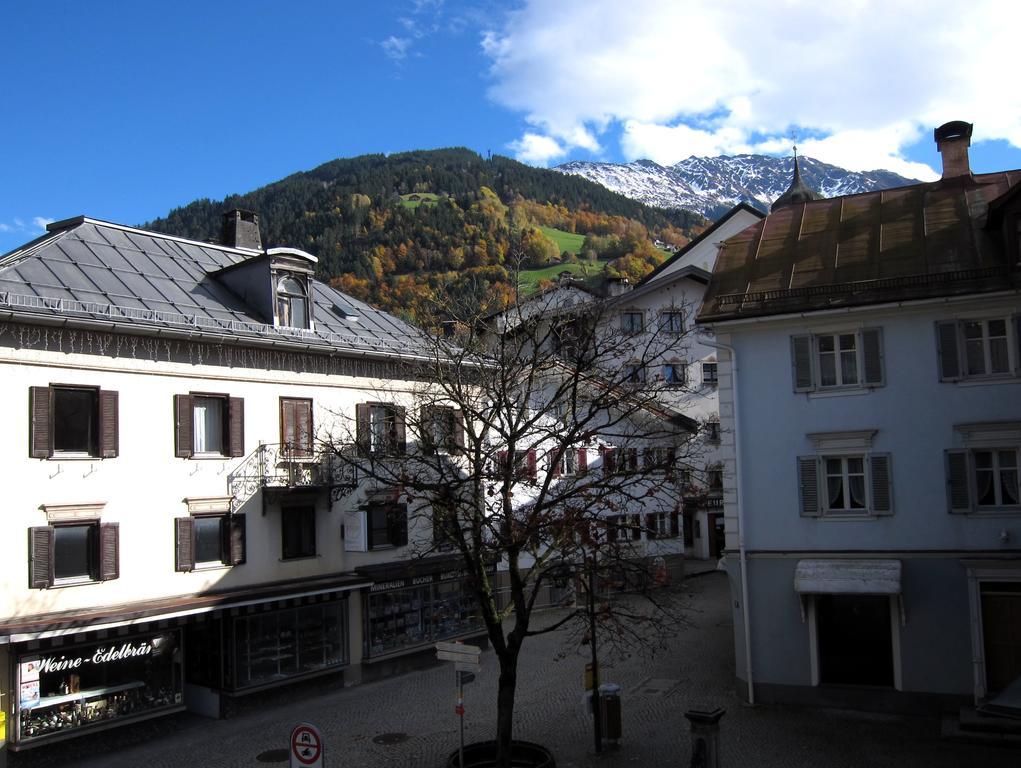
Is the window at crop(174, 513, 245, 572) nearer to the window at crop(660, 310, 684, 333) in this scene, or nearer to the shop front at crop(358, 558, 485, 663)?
the shop front at crop(358, 558, 485, 663)

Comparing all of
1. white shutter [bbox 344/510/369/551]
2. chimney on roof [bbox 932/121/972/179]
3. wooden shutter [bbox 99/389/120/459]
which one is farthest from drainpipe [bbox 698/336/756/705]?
wooden shutter [bbox 99/389/120/459]

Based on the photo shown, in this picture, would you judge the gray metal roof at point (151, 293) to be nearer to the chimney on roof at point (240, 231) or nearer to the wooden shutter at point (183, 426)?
the chimney on roof at point (240, 231)

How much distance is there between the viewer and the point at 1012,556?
19094 mm

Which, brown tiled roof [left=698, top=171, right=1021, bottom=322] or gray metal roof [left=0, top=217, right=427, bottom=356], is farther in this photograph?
brown tiled roof [left=698, top=171, right=1021, bottom=322]

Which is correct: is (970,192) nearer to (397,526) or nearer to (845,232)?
(845,232)

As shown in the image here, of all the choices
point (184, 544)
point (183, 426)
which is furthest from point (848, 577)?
point (183, 426)

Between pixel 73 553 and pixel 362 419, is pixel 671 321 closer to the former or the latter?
pixel 362 419

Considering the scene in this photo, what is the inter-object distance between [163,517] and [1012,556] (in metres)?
19.3

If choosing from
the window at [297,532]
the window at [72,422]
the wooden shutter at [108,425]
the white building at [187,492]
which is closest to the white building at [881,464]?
the white building at [187,492]

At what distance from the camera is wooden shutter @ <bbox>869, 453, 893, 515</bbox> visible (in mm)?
20359

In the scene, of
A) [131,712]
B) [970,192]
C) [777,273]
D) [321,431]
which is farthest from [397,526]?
[970,192]

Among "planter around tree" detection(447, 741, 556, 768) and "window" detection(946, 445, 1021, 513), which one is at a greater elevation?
"window" detection(946, 445, 1021, 513)

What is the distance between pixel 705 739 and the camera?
1541 centimetres

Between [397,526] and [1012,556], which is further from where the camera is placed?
[397,526]
